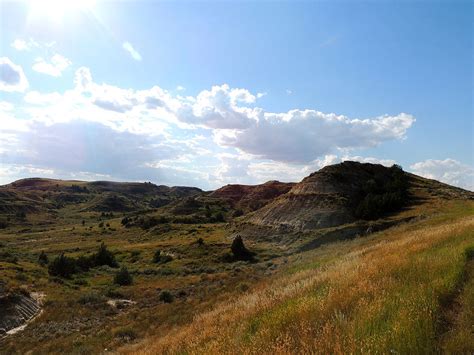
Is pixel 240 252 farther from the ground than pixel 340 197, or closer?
closer

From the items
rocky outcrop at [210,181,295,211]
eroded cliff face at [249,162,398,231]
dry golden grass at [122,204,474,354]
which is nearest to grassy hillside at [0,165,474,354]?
dry golden grass at [122,204,474,354]

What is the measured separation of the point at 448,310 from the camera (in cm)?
670

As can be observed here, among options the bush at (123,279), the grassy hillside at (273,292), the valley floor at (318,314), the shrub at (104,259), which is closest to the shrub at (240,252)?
the grassy hillside at (273,292)

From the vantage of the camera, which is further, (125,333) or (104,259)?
(104,259)

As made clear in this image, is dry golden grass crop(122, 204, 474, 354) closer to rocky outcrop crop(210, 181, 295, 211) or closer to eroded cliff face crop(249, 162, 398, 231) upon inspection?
eroded cliff face crop(249, 162, 398, 231)

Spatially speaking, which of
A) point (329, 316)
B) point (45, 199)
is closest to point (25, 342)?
point (329, 316)

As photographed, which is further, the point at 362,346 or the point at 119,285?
the point at 119,285

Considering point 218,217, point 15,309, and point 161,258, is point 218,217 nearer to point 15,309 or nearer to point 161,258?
point 161,258

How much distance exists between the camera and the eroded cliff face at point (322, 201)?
55.5m

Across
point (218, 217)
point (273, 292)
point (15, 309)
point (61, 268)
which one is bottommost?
point (15, 309)

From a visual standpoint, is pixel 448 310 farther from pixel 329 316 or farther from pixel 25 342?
pixel 25 342

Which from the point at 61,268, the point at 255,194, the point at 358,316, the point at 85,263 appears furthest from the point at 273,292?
the point at 255,194

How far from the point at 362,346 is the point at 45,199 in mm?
214332

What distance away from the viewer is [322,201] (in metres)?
59.6
